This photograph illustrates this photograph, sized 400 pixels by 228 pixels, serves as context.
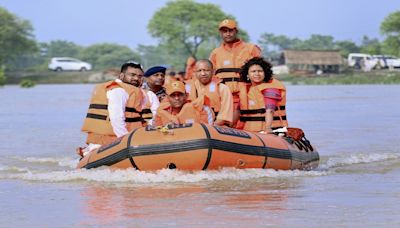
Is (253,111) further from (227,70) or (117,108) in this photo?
(117,108)

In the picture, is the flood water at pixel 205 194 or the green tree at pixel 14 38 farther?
the green tree at pixel 14 38

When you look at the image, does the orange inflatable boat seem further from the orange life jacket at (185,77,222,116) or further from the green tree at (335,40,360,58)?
the green tree at (335,40,360,58)

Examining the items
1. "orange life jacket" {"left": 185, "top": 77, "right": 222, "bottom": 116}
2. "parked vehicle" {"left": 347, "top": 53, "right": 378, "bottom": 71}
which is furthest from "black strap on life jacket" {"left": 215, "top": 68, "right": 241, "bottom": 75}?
"parked vehicle" {"left": 347, "top": 53, "right": 378, "bottom": 71}

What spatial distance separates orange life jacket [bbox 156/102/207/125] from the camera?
9469 millimetres

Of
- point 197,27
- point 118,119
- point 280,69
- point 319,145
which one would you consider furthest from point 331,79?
point 118,119

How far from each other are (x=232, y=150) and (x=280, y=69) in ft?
210

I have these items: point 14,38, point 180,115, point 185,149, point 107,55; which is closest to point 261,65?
point 180,115

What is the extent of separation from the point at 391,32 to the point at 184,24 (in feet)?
60.4

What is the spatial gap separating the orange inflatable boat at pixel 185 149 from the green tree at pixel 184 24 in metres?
75.6

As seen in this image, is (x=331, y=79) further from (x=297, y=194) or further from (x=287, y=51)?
(x=297, y=194)

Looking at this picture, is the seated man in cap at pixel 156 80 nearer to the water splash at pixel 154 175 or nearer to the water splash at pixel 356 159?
the water splash at pixel 154 175

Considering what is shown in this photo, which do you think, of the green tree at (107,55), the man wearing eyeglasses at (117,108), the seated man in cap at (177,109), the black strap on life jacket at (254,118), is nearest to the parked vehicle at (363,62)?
the green tree at (107,55)

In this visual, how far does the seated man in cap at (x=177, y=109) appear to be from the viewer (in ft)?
30.8

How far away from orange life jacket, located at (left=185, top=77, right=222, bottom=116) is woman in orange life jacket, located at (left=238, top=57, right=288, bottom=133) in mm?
563
